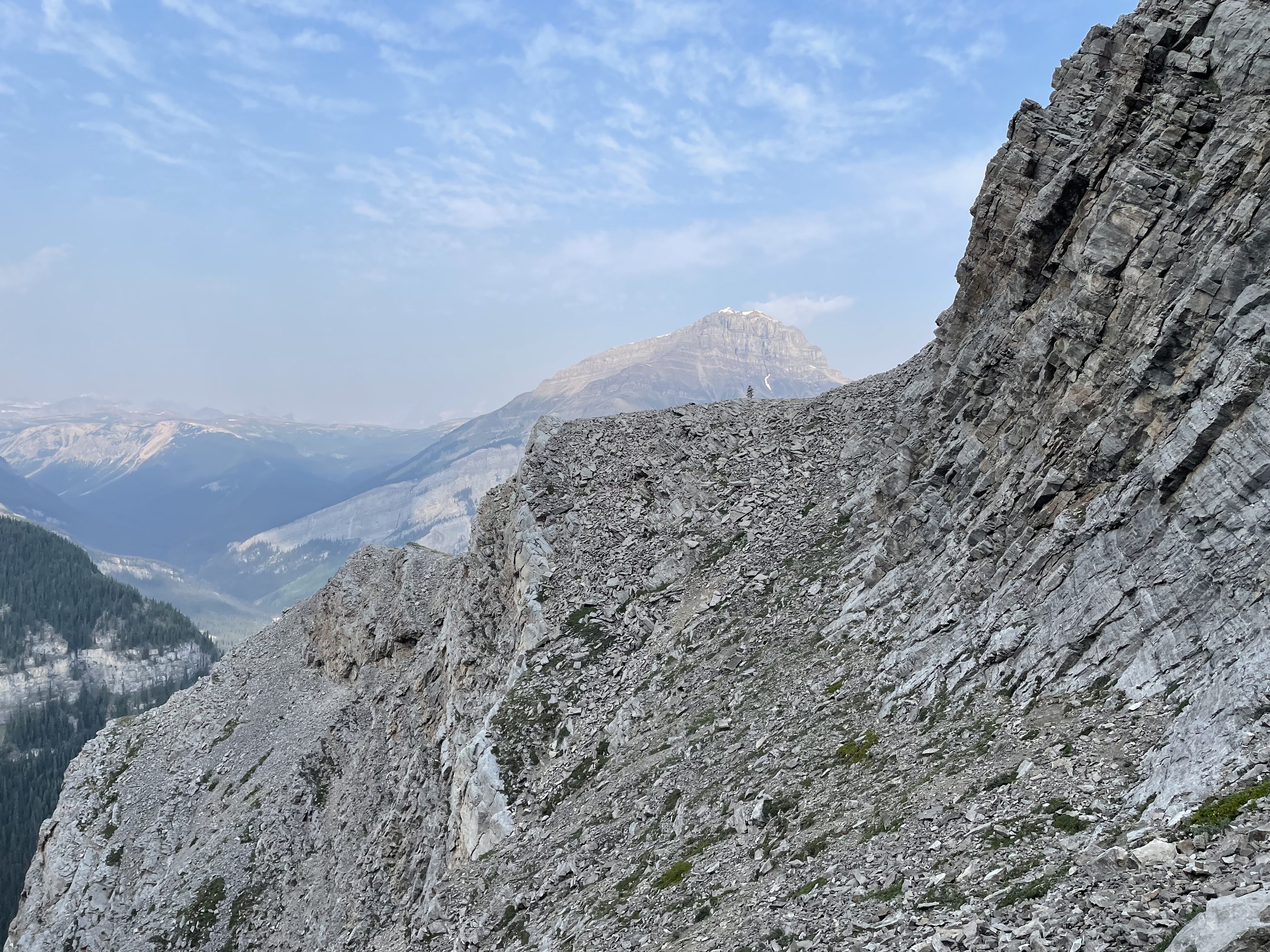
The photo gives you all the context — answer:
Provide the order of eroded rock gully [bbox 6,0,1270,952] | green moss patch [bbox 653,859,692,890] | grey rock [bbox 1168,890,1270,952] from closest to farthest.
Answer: grey rock [bbox 1168,890,1270,952] < eroded rock gully [bbox 6,0,1270,952] < green moss patch [bbox 653,859,692,890]

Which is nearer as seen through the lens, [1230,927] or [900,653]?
[1230,927]

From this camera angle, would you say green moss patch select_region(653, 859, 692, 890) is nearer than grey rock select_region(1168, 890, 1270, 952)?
No

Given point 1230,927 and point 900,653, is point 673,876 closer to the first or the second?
point 900,653

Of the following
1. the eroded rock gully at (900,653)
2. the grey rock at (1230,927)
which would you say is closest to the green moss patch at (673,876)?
the eroded rock gully at (900,653)

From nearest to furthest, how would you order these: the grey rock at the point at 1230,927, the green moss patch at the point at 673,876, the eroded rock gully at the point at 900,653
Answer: the grey rock at the point at 1230,927
the eroded rock gully at the point at 900,653
the green moss patch at the point at 673,876

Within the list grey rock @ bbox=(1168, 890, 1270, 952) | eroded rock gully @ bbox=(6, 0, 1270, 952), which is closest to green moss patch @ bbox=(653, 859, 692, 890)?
eroded rock gully @ bbox=(6, 0, 1270, 952)

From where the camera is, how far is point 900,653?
32781mm

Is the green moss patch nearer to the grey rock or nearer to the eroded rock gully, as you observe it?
the eroded rock gully

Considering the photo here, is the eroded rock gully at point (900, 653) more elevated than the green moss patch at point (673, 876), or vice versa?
the eroded rock gully at point (900, 653)

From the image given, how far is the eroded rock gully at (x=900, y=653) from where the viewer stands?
1930cm

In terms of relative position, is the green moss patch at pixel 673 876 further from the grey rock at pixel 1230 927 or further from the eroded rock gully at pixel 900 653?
the grey rock at pixel 1230 927

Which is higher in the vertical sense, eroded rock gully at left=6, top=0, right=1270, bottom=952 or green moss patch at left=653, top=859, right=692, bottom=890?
eroded rock gully at left=6, top=0, right=1270, bottom=952

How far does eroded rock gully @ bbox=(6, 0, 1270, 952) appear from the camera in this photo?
19.3 m

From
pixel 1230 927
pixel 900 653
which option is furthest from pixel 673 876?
pixel 1230 927
